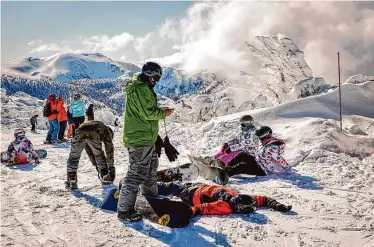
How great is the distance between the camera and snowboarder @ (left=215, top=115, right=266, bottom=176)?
703 cm

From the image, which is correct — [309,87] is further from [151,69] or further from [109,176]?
[151,69]

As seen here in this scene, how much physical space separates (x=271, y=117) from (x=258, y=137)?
4802mm

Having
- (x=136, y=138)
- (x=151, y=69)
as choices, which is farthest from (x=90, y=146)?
(x=151, y=69)

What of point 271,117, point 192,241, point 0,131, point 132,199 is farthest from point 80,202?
point 0,131

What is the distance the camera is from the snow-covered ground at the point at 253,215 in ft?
13.3

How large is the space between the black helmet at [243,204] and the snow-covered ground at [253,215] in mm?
116

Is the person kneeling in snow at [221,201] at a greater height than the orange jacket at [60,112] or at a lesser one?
lesser

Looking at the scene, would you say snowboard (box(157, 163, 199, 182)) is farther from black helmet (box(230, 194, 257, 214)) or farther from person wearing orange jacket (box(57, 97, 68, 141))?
person wearing orange jacket (box(57, 97, 68, 141))

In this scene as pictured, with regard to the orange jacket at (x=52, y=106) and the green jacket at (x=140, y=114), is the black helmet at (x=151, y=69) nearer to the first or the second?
the green jacket at (x=140, y=114)

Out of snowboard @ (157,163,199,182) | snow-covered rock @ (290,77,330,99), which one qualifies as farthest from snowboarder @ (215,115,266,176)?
snow-covered rock @ (290,77,330,99)

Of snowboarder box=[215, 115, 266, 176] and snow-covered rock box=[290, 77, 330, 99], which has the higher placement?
snow-covered rock box=[290, 77, 330, 99]

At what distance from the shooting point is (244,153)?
7.21 metres

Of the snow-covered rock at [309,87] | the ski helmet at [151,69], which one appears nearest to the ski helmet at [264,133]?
the ski helmet at [151,69]

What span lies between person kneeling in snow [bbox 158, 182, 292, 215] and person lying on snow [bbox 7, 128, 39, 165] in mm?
5872
